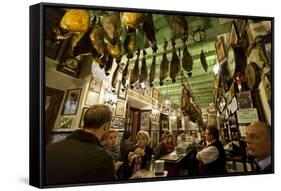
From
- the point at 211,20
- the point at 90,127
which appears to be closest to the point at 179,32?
the point at 211,20

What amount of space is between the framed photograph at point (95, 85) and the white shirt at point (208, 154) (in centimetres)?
79

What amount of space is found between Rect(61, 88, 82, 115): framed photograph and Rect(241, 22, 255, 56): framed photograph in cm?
115

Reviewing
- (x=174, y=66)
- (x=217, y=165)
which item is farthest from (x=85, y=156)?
(x=217, y=165)

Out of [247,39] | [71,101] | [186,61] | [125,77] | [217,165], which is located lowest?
[217,165]

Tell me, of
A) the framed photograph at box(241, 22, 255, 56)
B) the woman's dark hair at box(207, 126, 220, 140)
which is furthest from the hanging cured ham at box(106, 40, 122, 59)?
the framed photograph at box(241, 22, 255, 56)

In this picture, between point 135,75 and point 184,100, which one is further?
point 184,100

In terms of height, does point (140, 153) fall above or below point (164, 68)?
below

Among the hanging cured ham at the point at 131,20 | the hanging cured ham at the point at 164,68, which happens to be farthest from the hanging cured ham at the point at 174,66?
the hanging cured ham at the point at 131,20

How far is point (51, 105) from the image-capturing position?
3.25 metres

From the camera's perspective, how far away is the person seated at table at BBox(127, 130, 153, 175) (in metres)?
3.49

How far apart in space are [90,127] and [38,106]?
0.32 metres

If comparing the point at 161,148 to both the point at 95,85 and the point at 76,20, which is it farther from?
the point at 76,20

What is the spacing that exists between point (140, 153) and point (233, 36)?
0.96 metres

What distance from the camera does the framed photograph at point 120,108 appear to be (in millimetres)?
3432
